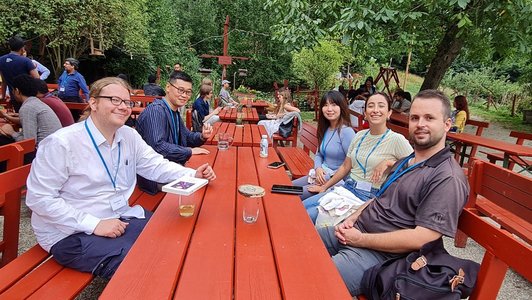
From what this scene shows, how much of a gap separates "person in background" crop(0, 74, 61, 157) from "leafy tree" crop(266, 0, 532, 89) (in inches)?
133

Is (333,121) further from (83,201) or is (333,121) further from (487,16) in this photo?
(487,16)

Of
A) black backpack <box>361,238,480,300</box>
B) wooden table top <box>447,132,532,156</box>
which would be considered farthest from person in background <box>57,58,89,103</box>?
wooden table top <box>447,132,532,156</box>

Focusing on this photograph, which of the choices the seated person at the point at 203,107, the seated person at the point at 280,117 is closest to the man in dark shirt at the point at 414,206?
the seated person at the point at 280,117

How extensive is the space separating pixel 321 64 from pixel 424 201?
17326 mm

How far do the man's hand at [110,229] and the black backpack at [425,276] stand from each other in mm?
1354

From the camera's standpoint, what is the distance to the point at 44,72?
300 inches

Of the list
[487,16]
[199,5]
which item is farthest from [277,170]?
[199,5]

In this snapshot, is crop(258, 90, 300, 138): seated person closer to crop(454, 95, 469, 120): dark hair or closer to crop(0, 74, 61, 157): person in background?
crop(0, 74, 61, 157): person in background

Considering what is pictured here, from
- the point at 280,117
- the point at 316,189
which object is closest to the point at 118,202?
the point at 316,189

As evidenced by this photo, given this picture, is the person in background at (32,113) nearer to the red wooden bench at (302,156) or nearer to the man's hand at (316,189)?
the red wooden bench at (302,156)

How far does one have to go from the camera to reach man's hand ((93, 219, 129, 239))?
1.82 meters

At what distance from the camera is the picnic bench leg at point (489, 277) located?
147 centimetres

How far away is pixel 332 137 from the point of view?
3.34 metres

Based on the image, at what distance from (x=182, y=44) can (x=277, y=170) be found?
2171 cm
